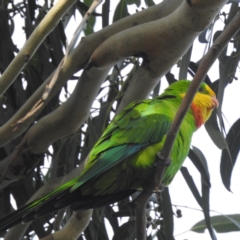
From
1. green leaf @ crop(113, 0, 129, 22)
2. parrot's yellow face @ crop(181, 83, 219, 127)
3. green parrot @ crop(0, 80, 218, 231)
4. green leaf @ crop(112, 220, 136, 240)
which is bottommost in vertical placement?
green leaf @ crop(112, 220, 136, 240)

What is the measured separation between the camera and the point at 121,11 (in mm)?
2201

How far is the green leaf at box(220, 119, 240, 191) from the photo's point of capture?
205 cm

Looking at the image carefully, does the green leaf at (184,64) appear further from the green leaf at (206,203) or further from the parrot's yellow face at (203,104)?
the green leaf at (206,203)

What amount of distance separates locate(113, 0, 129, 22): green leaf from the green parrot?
478mm

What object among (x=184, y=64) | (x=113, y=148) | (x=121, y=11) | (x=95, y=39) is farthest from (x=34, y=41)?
(x=121, y=11)

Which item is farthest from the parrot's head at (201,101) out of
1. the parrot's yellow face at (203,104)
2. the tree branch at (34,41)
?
the tree branch at (34,41)

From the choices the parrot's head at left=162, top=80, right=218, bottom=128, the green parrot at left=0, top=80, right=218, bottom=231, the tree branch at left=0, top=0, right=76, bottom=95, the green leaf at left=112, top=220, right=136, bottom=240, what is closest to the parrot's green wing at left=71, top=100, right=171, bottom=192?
the green parrot at left=0, top=80, right=218, bottom=231

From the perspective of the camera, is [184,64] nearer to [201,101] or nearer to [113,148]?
[201,101]

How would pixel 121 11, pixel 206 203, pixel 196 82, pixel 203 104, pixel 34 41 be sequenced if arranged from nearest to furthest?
pixel 196 82 < pixel 34 41 < pixel 203 104 < pixel 206 203 < pixel 121 11

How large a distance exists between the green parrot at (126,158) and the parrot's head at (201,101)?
6cm

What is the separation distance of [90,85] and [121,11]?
569mm

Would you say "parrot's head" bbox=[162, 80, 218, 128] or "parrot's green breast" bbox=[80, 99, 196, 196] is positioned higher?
"parrot's head" bbox=[162, 80, 218, 128]

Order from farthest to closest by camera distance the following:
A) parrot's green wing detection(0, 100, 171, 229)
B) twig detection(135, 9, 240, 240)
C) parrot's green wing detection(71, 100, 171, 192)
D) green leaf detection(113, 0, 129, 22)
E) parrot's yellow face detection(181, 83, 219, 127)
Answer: green leaf detection(113, 0, 129, 22)
parrot's yellow face detection(181, 83, 219, 127)
parrot's green wing detection(71, 100, 171, 192)
parrot's green wing detection(0, 100, 171, 229)
twig detection(135, 9, 240, 240)

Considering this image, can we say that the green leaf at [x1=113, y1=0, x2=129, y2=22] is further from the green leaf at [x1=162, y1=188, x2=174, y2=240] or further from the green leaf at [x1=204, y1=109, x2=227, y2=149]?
the green leaf at [x1=162, y1=188, x2=174, y2=240]
